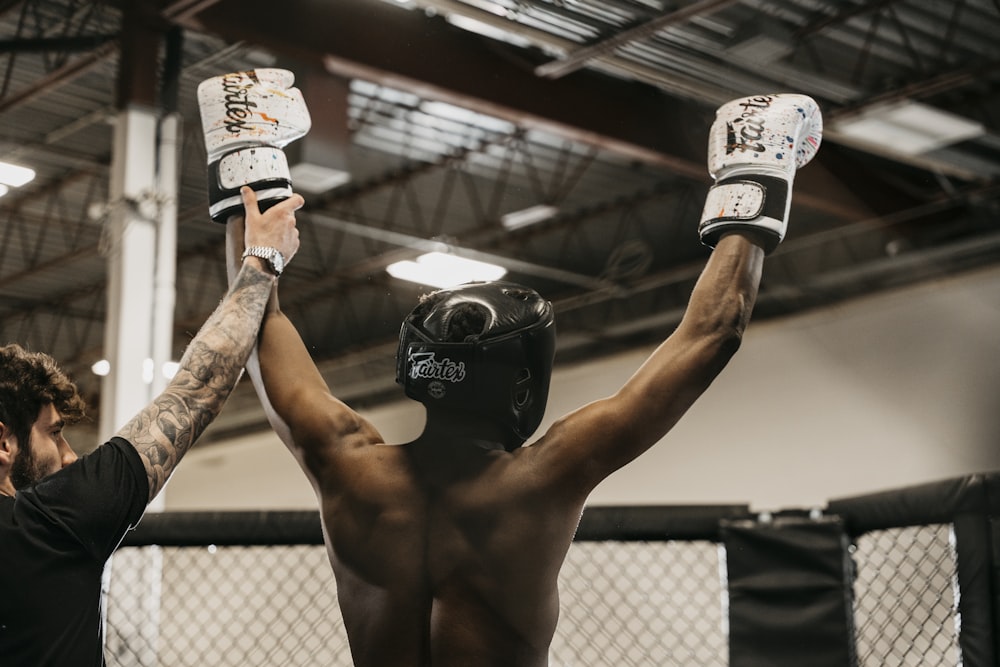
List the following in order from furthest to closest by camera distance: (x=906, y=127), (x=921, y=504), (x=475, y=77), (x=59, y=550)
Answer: (x=906, y=127)
(x=475, y=77)
(x=921, y=504)
(x=59, y=550)

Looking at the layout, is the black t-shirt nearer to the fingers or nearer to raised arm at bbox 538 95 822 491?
the fingers

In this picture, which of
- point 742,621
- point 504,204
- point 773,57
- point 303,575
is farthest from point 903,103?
point 303,575

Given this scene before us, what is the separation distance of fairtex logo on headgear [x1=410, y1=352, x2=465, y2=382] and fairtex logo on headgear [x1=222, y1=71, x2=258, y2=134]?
60 cm

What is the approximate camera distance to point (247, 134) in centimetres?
216

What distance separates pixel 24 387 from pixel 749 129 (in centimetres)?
126

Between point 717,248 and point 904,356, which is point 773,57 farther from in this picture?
point 717,248

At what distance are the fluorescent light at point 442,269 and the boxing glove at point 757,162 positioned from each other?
8024mm

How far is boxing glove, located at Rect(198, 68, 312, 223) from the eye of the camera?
2.15 meters

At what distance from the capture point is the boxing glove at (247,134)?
7.07 ft

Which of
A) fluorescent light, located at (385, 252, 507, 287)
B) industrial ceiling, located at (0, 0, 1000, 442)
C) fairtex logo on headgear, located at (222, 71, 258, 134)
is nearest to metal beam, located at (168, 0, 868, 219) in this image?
industrial ceiling, located at (0, 0, 1000, 442)

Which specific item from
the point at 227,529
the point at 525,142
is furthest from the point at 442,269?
the point at 227,529

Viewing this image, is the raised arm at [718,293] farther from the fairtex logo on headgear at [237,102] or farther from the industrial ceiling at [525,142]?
the industrial ceiling at [525,142]

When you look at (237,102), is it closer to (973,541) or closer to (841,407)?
(973,541)

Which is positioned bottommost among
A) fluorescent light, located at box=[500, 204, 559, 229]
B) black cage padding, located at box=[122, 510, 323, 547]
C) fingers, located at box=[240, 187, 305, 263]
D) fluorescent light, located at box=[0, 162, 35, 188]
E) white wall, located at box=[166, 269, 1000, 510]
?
black cage padding, located at box=[122, 510, 323, 547]
